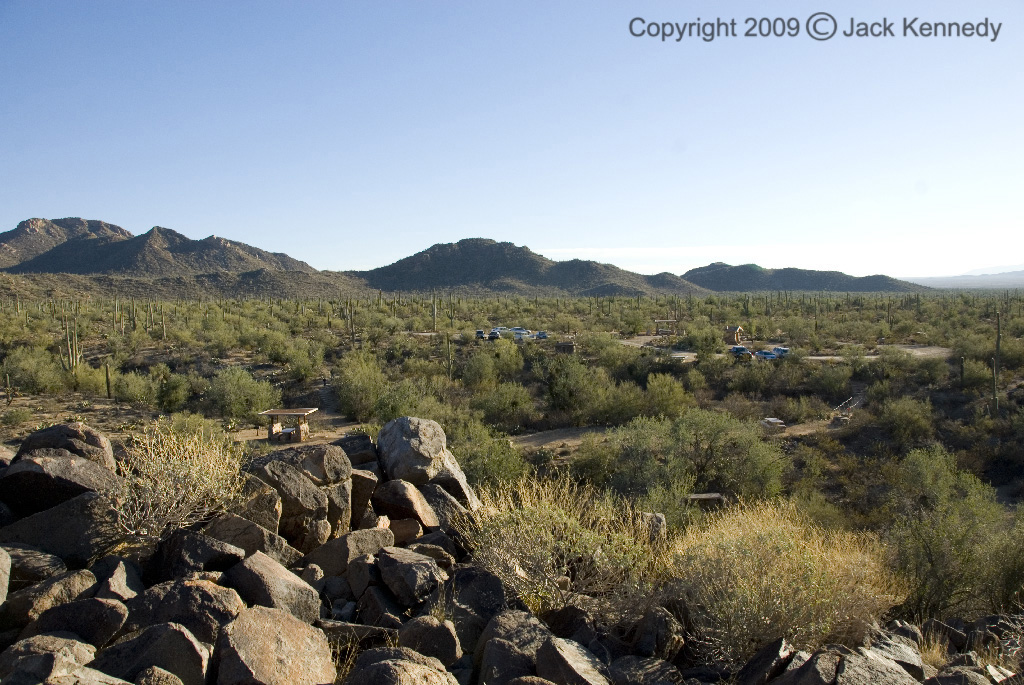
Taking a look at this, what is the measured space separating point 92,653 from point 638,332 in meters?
48.6

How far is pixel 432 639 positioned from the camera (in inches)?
246

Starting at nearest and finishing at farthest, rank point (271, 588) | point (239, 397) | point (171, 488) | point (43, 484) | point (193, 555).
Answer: point (271, 588) → point (193, 555) → point (43, 484) → point (171, 488) → point (239, 397)

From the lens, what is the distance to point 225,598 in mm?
6074

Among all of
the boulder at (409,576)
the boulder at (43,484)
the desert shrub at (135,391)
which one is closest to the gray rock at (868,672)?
the boulder at (409,576)

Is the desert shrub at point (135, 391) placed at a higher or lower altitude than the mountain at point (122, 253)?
lower

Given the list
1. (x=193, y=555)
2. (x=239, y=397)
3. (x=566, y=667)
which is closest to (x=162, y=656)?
(x=193, y=555)

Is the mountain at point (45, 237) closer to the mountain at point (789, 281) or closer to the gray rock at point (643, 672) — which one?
the mountain at point (789, 281)

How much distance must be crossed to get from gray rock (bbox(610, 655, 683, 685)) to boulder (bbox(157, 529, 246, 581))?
13.1 ft

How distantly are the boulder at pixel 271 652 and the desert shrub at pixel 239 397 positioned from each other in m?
19.2

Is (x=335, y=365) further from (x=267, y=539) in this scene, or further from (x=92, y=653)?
(x=92, y=653)

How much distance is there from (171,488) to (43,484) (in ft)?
4.55

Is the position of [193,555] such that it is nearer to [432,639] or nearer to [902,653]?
[432,639]

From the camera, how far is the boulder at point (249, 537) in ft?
25.3

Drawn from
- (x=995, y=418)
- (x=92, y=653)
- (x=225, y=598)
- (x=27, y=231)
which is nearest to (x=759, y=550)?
(x=225, y=598)
